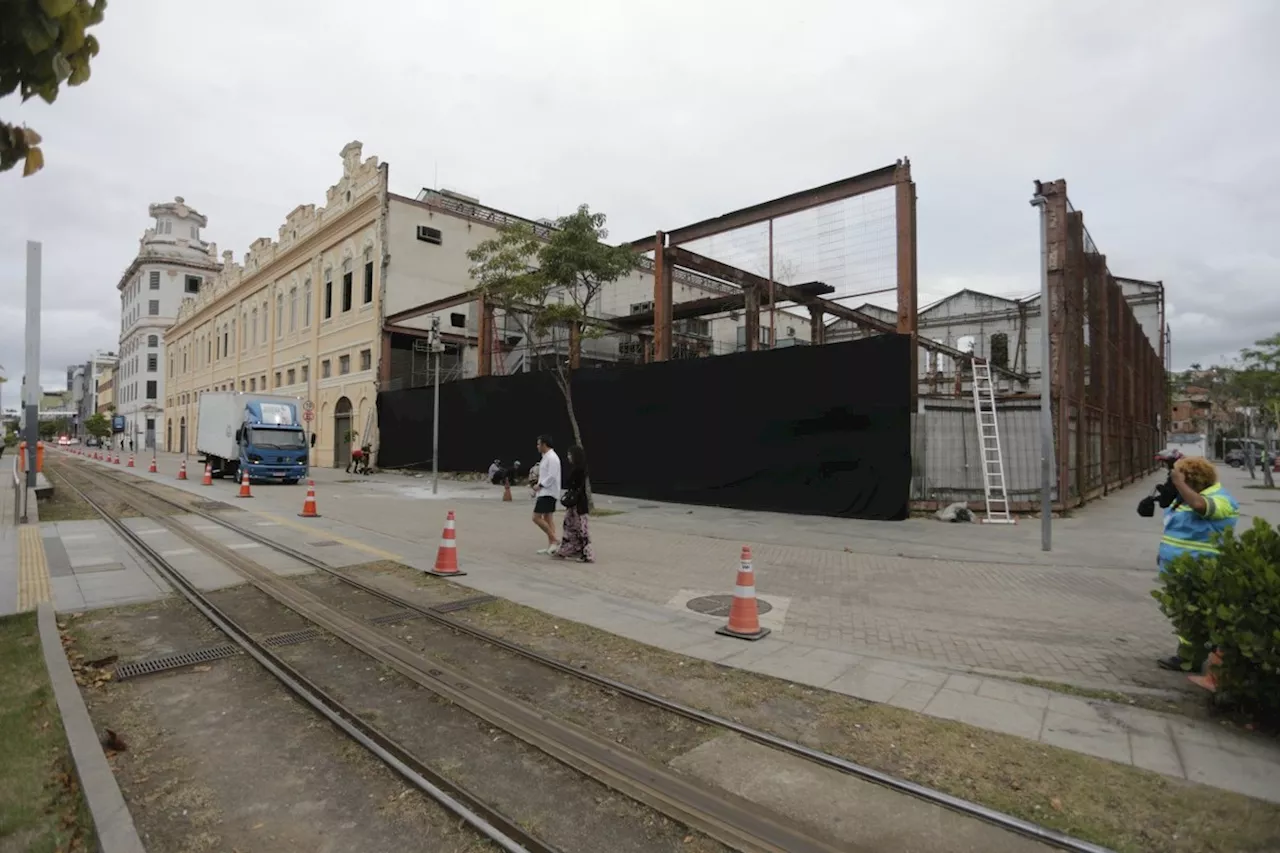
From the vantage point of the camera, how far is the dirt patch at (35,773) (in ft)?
9.19

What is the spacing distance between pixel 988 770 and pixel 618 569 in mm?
5720

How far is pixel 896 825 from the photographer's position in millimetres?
3076

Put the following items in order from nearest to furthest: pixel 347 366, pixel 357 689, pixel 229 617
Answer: pixel 357 689, pixel 229 617, pixel 347 366

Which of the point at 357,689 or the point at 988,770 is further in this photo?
the point at 357,689

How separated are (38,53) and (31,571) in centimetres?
858

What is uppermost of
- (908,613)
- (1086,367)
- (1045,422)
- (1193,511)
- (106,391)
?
(106,391)

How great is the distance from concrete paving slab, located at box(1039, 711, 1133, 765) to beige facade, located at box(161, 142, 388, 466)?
30477 millimetres

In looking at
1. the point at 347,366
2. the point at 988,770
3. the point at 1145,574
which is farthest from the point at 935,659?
the point at 347,366

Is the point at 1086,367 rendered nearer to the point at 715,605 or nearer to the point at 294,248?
the point at 715,605

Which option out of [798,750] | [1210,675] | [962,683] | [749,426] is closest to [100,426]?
[749,426]

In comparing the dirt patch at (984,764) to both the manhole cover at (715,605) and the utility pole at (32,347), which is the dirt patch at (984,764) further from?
the utility pole at (32,347)

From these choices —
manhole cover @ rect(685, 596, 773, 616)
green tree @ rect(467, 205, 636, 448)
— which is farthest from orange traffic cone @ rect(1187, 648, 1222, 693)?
green tree @ rect(467, 205, 636, 448)

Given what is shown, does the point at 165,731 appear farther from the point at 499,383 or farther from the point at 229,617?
the point at 499,383

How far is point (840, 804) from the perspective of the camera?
326cm
